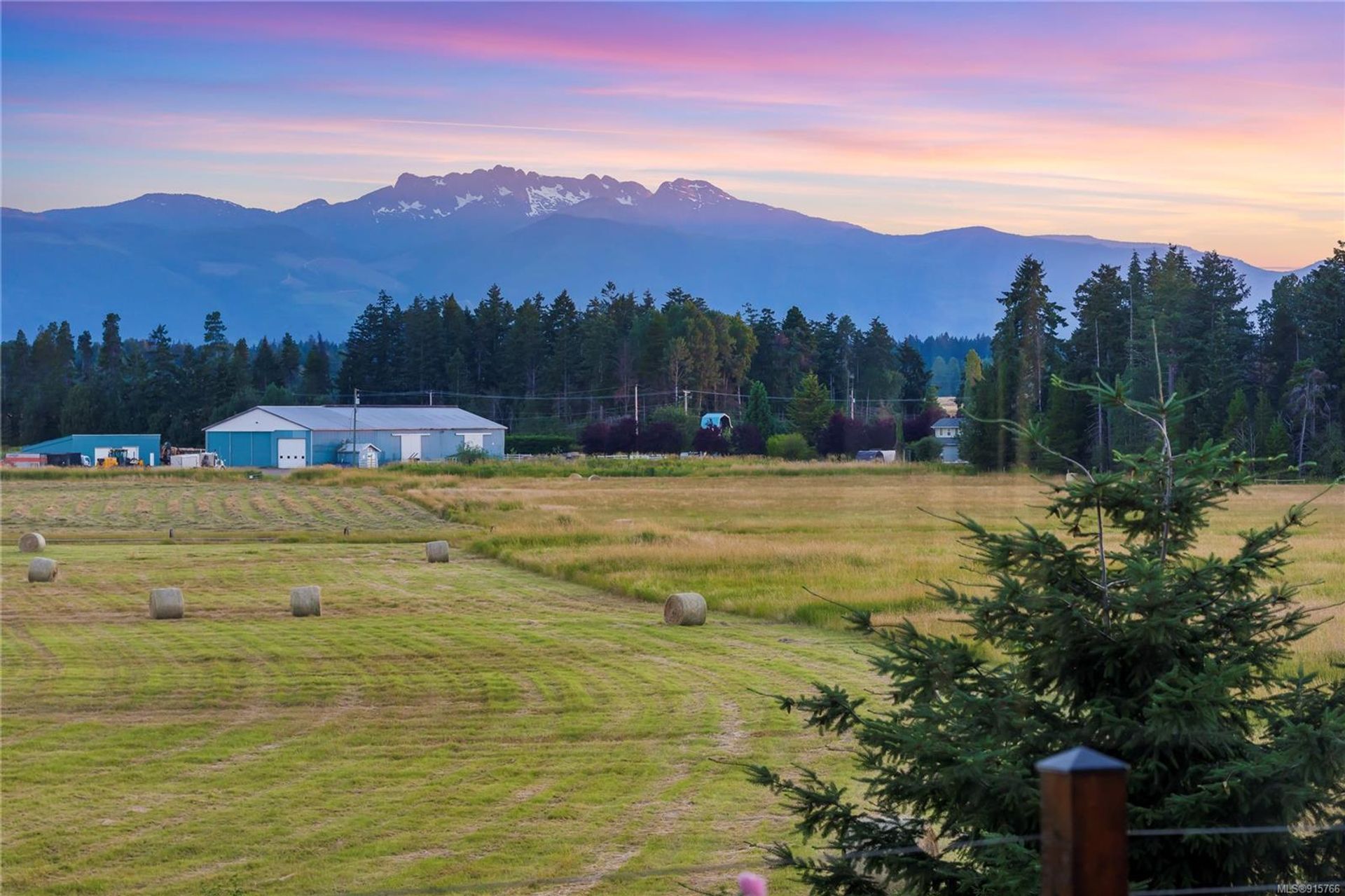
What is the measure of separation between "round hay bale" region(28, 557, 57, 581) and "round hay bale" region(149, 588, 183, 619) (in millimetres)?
7815

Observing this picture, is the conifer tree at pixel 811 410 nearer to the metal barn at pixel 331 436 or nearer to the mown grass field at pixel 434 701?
the metal barn at pixel 331 436

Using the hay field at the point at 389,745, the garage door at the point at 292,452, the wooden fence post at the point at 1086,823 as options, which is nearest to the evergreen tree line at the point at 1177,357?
the hay field at the point at 389,745

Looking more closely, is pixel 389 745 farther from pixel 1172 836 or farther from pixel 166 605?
pixel 166 605

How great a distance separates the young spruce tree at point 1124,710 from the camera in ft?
18.1

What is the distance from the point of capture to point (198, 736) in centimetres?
1434

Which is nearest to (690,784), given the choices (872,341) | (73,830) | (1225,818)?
(73,830)

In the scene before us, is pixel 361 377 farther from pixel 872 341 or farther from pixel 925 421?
pixel 925 421

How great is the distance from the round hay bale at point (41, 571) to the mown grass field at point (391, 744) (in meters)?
4.53

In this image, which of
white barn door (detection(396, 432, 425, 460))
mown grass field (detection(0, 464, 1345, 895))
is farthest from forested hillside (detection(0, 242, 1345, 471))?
mown grass field (detection(0, 464, 1345, 895))

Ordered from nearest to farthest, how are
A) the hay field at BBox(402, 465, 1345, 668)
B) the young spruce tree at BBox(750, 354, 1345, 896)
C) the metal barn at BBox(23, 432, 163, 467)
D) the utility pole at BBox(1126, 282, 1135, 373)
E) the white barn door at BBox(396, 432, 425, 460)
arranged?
1. the young spruce tree at BBox(750, 354, 1345, 896)
2. the hay field at BBox(402, 465, 1345, 668)
3. the utility pole at BBox(1126, 282, 1135, 373)
4. the white barn door at BBox(396, 432, 425, 460)
5. the metal barn at BBox(23, 432, 163, 467)

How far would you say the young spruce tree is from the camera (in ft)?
18.1

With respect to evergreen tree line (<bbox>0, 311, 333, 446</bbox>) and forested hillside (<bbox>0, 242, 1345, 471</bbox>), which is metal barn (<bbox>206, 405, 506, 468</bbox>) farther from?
evergreen tree line (<bbox>0, 311, 333, 446</bbox>)

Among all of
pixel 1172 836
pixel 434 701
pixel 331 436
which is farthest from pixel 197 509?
pixel 1172 836

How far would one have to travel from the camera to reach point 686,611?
22.9 meters
